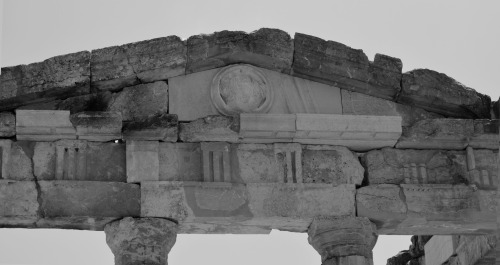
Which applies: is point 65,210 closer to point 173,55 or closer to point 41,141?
point 41,141

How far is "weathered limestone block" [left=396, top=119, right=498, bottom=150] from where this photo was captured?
16562mm

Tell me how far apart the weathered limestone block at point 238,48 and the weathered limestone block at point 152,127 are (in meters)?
0.86

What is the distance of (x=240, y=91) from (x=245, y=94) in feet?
0.26

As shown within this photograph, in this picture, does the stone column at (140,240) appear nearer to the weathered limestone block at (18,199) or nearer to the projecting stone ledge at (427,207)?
the weathered limestone block at (18,199)

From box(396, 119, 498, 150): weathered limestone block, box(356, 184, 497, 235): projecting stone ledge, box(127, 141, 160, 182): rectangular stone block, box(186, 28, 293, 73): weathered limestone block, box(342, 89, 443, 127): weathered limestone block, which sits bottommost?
box(356, 184, 497, 235): projecting stone ledge

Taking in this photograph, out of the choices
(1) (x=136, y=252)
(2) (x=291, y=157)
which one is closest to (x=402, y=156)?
(2) (x=291, y=157)

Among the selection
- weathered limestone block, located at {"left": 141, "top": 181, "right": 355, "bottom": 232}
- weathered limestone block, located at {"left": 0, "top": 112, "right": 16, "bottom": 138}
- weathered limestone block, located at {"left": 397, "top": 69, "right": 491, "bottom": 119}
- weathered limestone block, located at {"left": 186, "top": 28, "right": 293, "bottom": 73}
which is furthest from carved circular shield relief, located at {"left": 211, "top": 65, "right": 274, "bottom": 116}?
weathered limestone block, located at {"left": 0, "top": 112, "right": 16, "bottom": 138}

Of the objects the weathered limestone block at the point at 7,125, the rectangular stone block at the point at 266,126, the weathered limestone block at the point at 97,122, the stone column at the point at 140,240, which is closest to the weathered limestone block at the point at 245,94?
the rectangular stone block at the point at 266,126

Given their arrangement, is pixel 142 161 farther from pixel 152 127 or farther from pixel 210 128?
pixel 210 128

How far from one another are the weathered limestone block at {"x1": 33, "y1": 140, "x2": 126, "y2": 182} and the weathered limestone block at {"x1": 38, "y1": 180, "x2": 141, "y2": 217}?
5.4 inches

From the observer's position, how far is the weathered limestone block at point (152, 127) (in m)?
15.8

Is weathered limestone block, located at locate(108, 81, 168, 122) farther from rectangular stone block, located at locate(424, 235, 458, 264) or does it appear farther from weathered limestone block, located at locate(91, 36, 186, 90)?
rectangular stone block, located at locate(424, 235, 458, 264)

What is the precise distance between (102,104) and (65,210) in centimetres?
156

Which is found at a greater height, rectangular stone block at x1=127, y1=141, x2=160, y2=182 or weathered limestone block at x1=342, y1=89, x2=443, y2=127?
weathered limestone block at x1=342, y1=89, x2=443, y2=127
